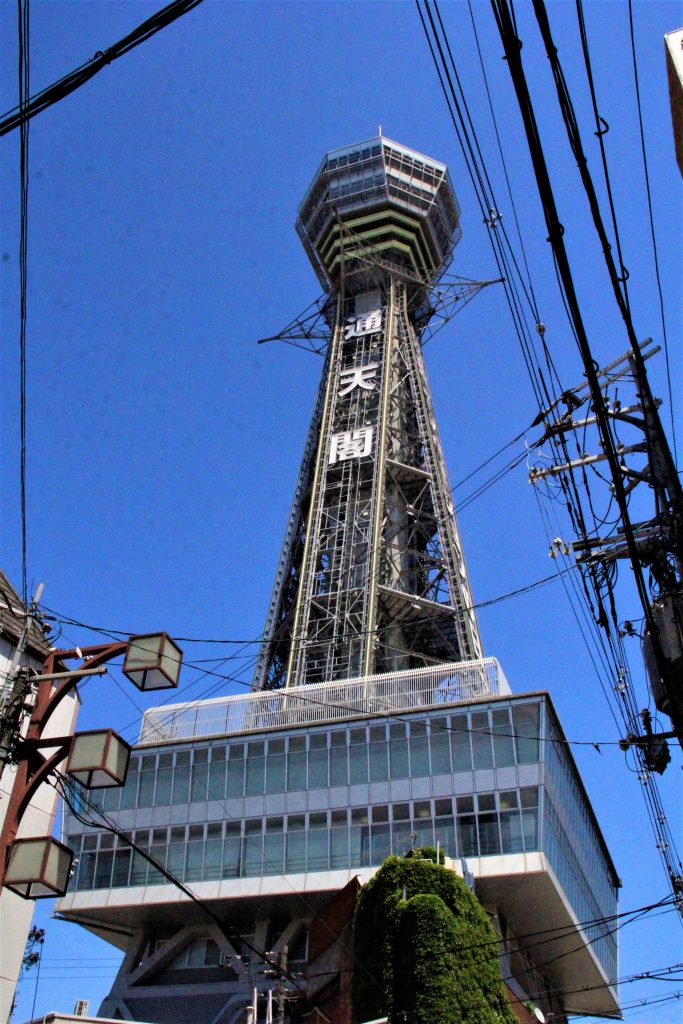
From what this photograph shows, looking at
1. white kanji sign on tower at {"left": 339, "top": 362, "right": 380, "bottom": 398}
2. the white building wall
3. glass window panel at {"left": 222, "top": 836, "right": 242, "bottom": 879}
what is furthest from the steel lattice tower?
the white building wall

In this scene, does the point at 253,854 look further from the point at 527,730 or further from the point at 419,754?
the point at 527,730

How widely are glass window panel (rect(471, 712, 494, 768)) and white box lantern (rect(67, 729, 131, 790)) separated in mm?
31239

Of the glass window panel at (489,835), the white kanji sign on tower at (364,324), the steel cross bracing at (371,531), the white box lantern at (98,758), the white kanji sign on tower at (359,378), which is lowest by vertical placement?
the white box lantern at (98,758)

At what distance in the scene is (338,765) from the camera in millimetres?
43938

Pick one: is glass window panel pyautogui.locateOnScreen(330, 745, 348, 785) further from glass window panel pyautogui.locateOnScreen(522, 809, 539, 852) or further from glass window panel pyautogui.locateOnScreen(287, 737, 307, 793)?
glass window panel pyautogui.locateOnScreen(522, 809, 539, 852)

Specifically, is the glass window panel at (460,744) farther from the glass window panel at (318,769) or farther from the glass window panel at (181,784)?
the glass window panel at (181,784)

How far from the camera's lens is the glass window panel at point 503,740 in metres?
41.5

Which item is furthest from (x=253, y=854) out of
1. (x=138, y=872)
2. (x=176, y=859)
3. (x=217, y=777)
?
(x=138, y=872)

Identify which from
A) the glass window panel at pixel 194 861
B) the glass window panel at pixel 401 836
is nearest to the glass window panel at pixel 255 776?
the glass window panel at pixel 194 861

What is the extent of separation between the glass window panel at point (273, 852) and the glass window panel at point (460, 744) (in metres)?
8.17

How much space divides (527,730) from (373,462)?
3263cm

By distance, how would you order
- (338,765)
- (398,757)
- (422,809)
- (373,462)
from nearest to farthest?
(422,809)
(398,757)
(338,765)
(373,462)

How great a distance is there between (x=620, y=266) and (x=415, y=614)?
5607 cm

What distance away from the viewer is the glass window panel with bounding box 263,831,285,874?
4281cm
